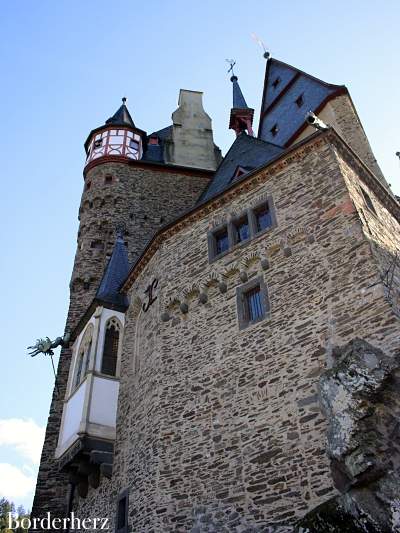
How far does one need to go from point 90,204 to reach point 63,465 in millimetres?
12354

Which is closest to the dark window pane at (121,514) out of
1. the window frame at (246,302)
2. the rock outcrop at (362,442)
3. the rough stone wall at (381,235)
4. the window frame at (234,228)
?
the window frame at (246,302)

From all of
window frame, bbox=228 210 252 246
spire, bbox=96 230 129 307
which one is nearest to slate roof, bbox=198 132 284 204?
window frame, bbox=228 210 252 246

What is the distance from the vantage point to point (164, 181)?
79.3ft

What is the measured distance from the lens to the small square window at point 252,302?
10367mm

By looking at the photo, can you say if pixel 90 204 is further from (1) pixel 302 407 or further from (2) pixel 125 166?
(1) pixel 302 407

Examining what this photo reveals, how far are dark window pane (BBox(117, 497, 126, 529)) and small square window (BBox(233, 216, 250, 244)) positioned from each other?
557 centimetres

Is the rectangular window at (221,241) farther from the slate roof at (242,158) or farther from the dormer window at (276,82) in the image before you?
the dormer window at (276,82)

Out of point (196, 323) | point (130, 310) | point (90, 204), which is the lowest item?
point (196, 323)

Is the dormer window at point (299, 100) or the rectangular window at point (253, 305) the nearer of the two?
the rectangular window at point (253, 305)

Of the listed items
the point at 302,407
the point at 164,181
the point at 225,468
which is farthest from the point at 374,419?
the point at 164,181

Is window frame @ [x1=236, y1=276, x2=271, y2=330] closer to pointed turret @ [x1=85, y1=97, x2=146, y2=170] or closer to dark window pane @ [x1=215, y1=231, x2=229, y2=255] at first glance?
dark window pane @ [x1=215, y1=231, x2=229, y2=255]

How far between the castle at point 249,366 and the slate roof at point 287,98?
5103 millimetres

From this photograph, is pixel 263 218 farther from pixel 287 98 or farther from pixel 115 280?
pixel 287 98

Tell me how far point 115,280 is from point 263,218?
5375mm
